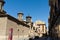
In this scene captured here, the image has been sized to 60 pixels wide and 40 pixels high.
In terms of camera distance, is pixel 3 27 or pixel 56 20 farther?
pixel 56 20

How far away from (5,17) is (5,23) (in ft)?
1.99

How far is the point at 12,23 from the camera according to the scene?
16859mm

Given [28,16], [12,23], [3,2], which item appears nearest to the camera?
[12,23]

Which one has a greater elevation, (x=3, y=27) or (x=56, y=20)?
(x=56, y=20)

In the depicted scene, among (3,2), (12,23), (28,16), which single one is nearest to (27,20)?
(28,16)

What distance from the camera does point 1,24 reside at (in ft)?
50.0

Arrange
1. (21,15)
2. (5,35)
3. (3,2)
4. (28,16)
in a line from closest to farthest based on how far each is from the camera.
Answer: (5,35), (3,2), (21,15), (28,16)

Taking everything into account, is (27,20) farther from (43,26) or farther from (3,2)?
(43,26)

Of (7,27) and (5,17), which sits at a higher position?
(5,17)

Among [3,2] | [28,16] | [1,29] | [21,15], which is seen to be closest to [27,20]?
[28,16]

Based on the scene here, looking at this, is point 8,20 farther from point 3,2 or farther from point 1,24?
point 3,2

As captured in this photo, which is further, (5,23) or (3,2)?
(3,2)

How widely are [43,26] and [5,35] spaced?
120 feet

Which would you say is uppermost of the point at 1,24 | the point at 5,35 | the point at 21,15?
the point at 21,15
